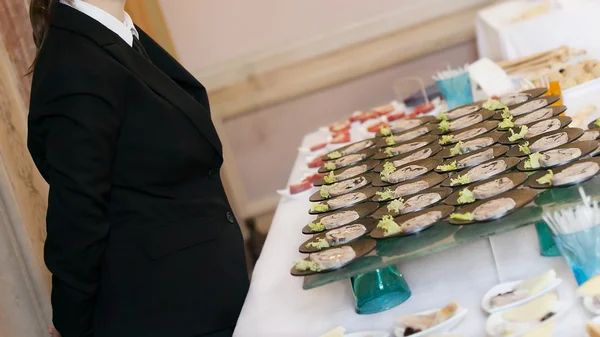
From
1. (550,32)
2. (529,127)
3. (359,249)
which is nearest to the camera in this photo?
(359,249)

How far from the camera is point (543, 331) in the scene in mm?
1108

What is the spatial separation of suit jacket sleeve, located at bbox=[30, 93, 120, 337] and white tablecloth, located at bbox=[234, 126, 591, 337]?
1.21 feet

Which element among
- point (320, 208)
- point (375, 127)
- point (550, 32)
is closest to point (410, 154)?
point (320, 208)

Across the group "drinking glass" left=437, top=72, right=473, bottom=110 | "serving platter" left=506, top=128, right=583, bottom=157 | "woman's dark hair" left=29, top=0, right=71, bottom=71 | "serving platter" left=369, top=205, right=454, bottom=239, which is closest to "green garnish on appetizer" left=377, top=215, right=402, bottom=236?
"serving platter" left=369, top=205, right=454, bottom=239

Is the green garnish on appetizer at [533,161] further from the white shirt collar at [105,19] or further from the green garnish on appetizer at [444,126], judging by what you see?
the white shirt collar at [105,19]

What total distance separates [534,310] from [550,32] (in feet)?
6.74

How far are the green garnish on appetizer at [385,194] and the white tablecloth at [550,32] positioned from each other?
4.86 feet

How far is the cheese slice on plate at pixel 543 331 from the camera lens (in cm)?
111

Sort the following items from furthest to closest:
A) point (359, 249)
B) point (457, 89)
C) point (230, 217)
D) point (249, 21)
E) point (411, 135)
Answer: point (249, 21)
point (457, 89)
point (411, 135)
point (230, 217)
point (359, 249)

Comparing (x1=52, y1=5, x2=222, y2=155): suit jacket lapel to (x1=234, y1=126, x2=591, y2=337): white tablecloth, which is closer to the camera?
(x1=234, y1=126, x2=591, y2=337): white tablecloth

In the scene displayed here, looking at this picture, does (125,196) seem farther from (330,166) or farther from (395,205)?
(330,166)

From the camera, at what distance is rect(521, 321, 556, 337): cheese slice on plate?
43.5 inches

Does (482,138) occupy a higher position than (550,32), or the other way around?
(482,138)

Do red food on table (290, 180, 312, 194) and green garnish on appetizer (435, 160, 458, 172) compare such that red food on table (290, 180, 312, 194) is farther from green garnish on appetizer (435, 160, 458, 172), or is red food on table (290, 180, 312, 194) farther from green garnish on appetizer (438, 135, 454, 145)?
green garnish on appetizer (435, 160, 458, 172)
